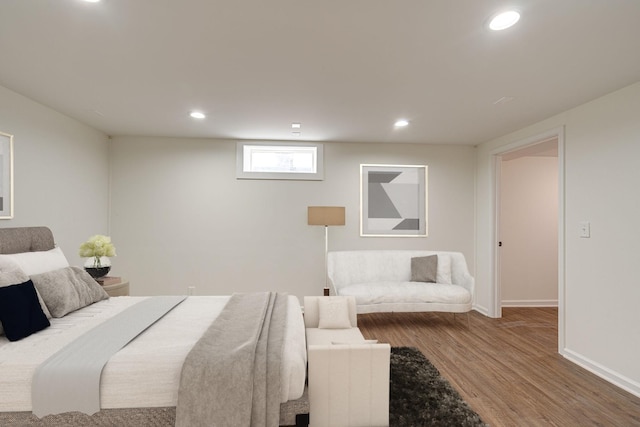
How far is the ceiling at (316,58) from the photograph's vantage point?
1749 mm

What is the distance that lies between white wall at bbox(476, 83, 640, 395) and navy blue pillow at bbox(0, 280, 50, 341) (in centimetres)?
445

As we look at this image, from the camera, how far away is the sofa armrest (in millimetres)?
1888

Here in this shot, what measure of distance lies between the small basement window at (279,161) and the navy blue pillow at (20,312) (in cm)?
292

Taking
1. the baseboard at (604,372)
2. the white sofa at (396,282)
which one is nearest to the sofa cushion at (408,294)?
the white sofa at (396,282)

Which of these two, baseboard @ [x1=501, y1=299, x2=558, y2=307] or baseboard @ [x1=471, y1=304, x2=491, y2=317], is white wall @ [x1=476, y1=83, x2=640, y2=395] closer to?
baseboard @ [x1=471, y1=304, x2=491, y2=317]

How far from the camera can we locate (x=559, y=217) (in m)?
3.43

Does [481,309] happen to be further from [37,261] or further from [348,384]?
[37,261]

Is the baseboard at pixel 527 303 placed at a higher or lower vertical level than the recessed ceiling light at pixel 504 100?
lower

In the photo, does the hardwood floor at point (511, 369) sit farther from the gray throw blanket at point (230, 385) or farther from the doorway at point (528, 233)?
the gray throw blanket at point (230, 385)

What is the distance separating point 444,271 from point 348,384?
114 inches

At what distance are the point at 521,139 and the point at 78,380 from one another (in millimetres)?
4783

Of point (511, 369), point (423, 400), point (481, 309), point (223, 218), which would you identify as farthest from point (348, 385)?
point (481, 309)

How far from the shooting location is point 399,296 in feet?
12.9

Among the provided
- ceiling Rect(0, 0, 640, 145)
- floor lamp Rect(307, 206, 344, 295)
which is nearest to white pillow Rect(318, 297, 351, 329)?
floor lamp Rect(307, 206, 344, 295)
